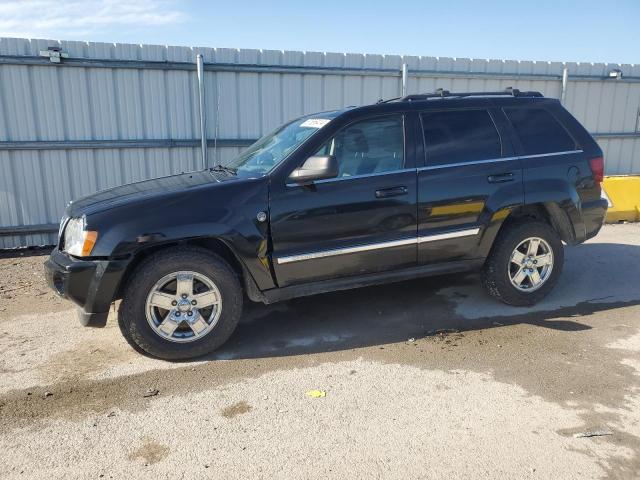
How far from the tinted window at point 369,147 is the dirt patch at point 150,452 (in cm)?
235

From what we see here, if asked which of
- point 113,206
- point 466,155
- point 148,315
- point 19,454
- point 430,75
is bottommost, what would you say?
point 19,454

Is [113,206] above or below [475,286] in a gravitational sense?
above

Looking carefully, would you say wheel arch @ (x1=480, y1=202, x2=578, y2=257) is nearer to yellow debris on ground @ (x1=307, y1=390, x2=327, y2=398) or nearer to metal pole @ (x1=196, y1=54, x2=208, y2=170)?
yellow debris on ground @ (x1=307, y1=390, x2=327, y2=398)

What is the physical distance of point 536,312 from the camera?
487 centimetres

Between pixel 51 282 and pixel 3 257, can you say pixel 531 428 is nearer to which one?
pixel 51 282

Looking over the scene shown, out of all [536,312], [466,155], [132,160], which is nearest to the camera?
[466,155]

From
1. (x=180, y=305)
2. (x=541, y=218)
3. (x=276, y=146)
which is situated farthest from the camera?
(x=541, y=218)

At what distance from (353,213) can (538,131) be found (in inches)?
81.8

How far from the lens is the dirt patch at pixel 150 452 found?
2.82 metres

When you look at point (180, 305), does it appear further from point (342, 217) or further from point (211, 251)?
point (342, 217)

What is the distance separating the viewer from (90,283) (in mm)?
3705

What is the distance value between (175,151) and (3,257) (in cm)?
287

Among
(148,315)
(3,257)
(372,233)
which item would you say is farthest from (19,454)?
(3,257)

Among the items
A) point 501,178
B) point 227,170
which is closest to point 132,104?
point 227,170
